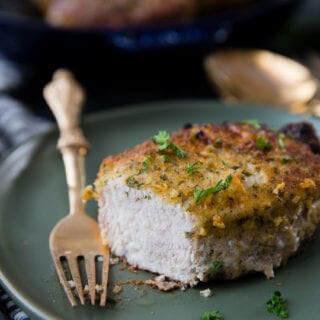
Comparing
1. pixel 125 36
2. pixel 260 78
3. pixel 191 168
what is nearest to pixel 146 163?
pixel 191 168

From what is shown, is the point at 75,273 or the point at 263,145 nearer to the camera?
the point at 75,273

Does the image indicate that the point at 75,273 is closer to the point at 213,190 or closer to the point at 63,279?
the point at 63,279

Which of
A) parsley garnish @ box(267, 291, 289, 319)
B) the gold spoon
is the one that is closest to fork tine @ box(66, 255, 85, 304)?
parsley garnish @ box(267, 291, 289, 319)

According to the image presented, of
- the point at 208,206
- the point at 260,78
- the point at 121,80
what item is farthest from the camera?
the point at 121,80

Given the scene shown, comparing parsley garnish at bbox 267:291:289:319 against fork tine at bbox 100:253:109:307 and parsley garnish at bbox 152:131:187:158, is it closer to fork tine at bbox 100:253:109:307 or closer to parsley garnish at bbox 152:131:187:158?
fork tine at bbox 100:253:109:307

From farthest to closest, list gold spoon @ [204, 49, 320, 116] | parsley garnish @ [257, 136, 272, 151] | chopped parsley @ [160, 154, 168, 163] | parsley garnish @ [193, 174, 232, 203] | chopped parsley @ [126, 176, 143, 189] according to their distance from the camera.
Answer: gold spoon @ [204, 49, 320, 116]
parsley garnish @ [257, 136, 272, 151]
chopped parsley @ [160, 154, 168, 163]
chopped parsley @ [126, 176, 143, 189]
parsley garnish @ [193, 174, 232, 203]

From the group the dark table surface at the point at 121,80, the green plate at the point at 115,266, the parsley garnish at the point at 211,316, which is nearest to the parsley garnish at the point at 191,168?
the green plate at the point at 115,266

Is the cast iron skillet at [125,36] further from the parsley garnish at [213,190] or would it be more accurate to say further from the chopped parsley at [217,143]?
the parsley garnish at [213,190]
